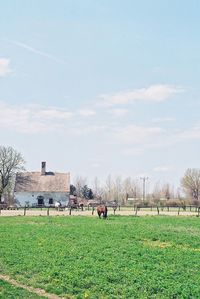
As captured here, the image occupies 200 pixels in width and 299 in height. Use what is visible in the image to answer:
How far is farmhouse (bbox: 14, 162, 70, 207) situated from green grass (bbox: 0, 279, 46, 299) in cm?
8342

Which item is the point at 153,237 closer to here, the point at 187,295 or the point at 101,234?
the point at 101,234

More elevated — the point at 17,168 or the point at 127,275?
the point at 17,168

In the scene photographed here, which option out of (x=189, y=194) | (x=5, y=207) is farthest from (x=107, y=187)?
(x=5, y=207)

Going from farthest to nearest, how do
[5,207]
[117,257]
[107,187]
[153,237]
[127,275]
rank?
[107,187] → [5,207] → [153,237] → [117,257] → [127,275]

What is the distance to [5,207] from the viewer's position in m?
76.7

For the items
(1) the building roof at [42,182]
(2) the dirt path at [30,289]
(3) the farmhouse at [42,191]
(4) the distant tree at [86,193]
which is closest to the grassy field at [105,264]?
(2) the dirt path at [30,289]

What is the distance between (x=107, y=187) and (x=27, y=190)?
7891 cm

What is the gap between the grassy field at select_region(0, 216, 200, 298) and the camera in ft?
48.0

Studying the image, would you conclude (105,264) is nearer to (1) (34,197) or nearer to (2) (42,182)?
(1) (34,197)

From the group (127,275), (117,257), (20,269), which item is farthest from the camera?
(117,257)

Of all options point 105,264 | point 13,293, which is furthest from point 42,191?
point 13,293

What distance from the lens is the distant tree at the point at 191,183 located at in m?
146

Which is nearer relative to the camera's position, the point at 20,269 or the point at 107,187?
the point at 20,269

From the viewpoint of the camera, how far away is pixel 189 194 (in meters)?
146
